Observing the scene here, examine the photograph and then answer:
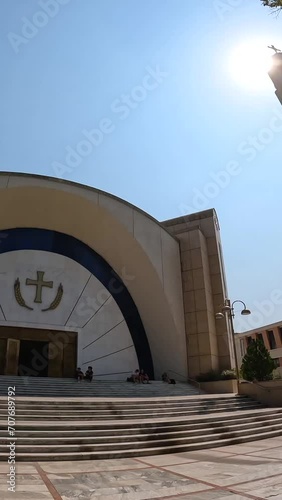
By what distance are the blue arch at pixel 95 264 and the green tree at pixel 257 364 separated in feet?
19.1

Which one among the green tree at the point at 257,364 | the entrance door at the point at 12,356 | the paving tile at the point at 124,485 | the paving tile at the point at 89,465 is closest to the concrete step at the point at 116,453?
the paving tile at the point at 89,465

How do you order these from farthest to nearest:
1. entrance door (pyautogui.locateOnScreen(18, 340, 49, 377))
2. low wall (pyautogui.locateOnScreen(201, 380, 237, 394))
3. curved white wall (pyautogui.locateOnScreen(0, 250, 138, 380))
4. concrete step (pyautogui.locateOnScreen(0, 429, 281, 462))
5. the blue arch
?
the blue arch
curved white wall (pyautogui.locateOnScreen(0, 250, 138, 380))
entrance door (pyautogui.locateOnScreen(18, 340, 49, 377))
low wall (pyautogui.locateOnScreen(201, 380, 237, 394))
concrete step (pyautogui.locateOnScreen(0, 429, 281, 462))

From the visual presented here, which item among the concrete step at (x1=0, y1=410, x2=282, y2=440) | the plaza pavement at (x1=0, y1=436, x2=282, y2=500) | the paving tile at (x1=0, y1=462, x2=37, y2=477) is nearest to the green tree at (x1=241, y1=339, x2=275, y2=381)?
the concrete step at (x1=0, y1=410, x2=282, y2=440)

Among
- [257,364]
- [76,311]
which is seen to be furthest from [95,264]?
[257,364]

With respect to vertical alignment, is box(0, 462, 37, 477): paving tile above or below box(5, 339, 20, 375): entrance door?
below

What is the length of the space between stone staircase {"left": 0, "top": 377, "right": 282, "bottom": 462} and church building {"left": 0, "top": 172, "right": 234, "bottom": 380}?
19.0 ft

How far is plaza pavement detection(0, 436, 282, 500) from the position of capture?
141 inches

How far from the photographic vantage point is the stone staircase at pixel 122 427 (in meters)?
5.84

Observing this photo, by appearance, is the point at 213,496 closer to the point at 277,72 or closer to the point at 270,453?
the point at 270,453

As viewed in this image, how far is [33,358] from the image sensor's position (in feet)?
56.9

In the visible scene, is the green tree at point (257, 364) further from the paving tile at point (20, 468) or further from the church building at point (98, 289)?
the paving tile at point (20, 468)

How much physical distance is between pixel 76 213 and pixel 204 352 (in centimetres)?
1031

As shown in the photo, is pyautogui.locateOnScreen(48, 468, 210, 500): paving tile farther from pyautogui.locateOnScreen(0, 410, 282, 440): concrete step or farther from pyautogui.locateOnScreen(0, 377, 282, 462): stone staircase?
pyautogui.locateOnScreen(0, 410, 282, 440): concrete step

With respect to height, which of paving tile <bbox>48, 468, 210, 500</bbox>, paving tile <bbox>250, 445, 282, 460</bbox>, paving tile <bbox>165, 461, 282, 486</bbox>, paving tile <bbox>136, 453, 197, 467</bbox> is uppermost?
paving tile <bbox>48, 468, 210, 500</bbox>
